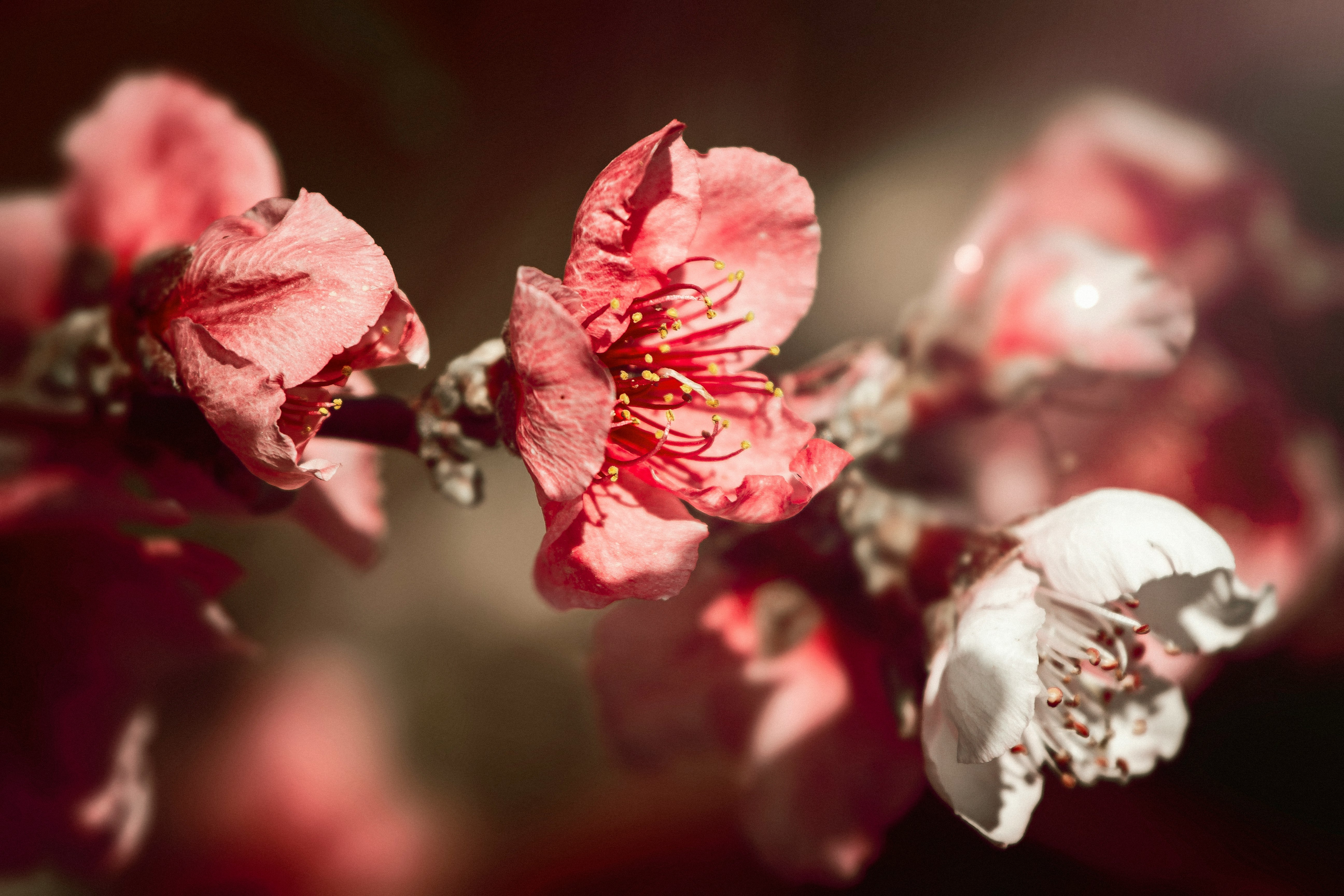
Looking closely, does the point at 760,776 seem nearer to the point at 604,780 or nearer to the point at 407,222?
the point at 604,780

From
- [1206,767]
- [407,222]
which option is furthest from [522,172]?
[1206,767]

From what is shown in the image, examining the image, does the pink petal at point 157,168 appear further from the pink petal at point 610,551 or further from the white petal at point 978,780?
the white petal at point 978,780

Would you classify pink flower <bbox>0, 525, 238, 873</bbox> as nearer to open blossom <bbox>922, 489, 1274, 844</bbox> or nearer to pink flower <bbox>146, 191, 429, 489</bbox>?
pink flower <bbox>146, 191, 429, 489</bbox>

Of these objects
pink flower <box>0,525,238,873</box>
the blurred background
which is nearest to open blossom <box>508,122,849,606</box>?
the blurred background

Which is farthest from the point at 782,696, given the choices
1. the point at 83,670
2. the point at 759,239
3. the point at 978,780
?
the point at 83,670

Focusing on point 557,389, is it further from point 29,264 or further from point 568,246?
point 29,264

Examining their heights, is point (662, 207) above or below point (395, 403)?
above

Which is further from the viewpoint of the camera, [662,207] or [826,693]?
[826,693]

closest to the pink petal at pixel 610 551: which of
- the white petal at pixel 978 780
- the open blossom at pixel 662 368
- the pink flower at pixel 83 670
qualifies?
the open blossom at pixel 662 368
